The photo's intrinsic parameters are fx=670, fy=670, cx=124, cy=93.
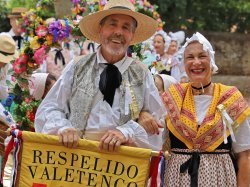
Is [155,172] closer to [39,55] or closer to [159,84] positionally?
[159,84]

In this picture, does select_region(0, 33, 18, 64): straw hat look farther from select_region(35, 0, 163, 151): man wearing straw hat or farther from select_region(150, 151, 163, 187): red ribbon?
select_region(150, 151, 163, 187): red ribbon

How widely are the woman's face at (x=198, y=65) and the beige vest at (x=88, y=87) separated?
1.48 feet

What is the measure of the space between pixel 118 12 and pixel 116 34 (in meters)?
0.15

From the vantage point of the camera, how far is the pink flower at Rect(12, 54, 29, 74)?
7.61 meters

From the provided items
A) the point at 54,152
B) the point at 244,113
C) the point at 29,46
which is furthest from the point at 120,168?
the point at 29,46

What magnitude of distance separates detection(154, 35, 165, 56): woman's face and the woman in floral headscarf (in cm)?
665

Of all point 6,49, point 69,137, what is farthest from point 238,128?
point 6,49

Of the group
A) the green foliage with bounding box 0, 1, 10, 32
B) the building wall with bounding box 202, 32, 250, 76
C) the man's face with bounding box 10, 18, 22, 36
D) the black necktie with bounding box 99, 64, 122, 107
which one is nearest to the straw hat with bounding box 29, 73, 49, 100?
the black necktie with bounding box 99, 64, 122, 107

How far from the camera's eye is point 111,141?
13.2 ft

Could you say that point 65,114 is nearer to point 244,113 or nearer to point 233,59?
point 244,113

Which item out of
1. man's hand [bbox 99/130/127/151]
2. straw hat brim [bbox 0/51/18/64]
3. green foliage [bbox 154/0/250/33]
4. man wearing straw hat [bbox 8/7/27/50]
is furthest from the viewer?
green foliage [bbox 154/0/250/33]

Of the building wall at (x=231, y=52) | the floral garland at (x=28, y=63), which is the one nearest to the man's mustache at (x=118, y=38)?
the floral garland at (x=28, y=63)

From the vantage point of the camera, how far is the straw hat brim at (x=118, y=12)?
431 centimetres

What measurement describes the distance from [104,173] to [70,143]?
0.29 meters
